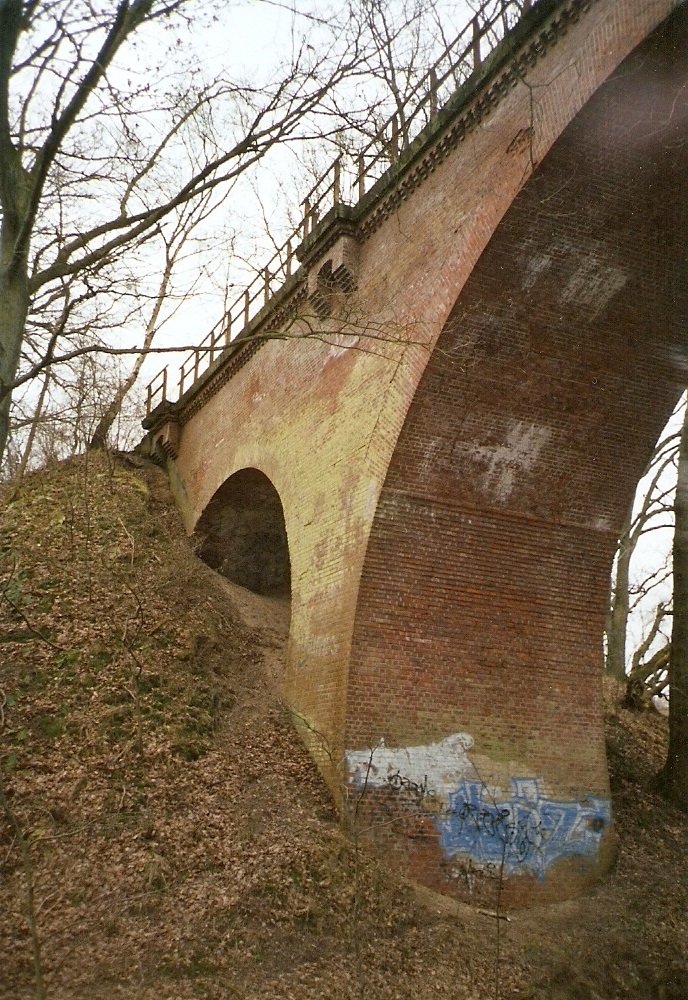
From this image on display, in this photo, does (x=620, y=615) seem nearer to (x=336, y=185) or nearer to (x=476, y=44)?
(x=336, y=185)

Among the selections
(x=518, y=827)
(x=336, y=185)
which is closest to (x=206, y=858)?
(x=518, y=827)

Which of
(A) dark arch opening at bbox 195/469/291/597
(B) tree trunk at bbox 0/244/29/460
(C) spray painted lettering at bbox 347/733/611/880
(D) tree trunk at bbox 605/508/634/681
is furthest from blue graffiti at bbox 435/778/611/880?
(D) tree trunk at bbox 605/508/634/681

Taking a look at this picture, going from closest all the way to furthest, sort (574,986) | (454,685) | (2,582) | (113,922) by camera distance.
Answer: (113,922) → (574,986) → (454,685) → (2,582)

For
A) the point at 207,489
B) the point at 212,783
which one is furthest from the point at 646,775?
the point at 207,489

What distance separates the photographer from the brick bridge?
789 cm

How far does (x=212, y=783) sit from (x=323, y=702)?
1.39 metres

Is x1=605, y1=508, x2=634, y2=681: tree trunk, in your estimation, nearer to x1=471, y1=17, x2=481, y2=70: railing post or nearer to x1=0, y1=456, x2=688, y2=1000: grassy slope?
x1=0, y1=456, x2=688, y2=1000: grassy slope

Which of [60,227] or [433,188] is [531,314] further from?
[60,227]

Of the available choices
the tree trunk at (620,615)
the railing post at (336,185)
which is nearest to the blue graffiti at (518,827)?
the tree trunk at (620,615)

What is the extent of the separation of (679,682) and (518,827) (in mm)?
2604

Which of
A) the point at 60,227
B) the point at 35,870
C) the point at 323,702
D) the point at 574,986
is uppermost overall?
the point at 60,227

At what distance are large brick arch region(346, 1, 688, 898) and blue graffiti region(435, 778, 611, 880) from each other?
2 centimetres

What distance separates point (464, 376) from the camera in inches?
344

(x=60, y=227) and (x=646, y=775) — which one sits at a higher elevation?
(x=60, y=227)
